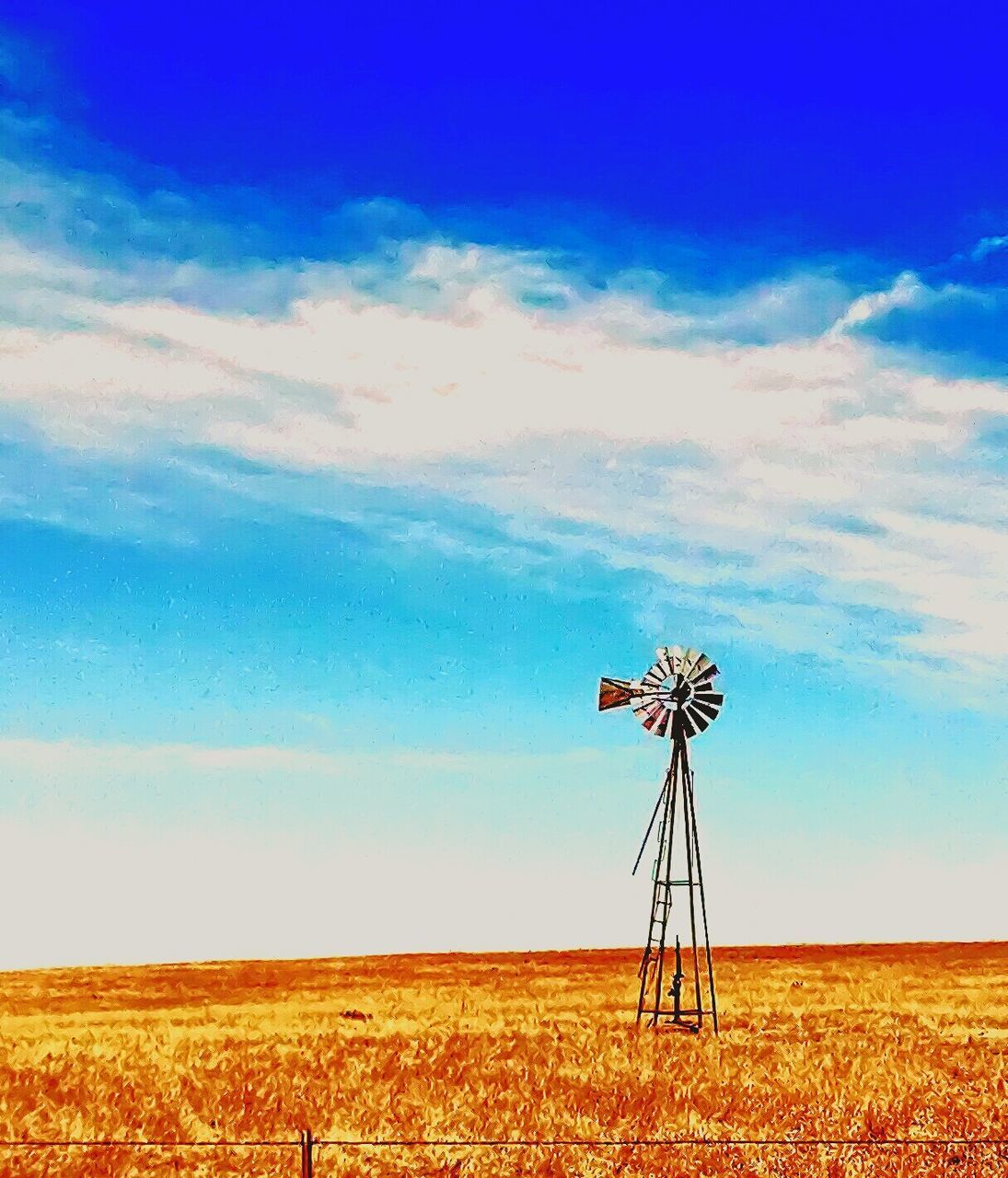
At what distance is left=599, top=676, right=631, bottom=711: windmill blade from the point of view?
35.1 meters

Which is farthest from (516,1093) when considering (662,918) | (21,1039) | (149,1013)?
(149,1013)

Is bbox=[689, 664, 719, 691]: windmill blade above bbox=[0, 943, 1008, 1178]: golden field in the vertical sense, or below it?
above

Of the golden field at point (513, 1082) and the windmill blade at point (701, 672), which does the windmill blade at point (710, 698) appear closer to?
the windmill blade at point (701, 672)

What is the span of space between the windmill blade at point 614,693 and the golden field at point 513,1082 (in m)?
7.15

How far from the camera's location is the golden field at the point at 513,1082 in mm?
19891

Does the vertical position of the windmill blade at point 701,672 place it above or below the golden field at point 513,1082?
above

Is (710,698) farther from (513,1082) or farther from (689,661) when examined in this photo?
(513,1082)

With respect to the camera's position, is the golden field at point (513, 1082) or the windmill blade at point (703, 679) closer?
the golden field at point (513, 1082)

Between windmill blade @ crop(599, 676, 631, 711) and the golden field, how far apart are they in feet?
23.5

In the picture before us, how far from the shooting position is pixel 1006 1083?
2606cm

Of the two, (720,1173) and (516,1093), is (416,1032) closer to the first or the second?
(516,1093)

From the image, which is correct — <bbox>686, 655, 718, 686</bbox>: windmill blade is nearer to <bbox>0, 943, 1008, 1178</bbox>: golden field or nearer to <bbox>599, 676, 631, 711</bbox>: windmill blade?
<bbox>599, 676, 631, 711</bbox>: windmill blade

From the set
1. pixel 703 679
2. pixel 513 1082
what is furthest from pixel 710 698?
pixel 513 1082

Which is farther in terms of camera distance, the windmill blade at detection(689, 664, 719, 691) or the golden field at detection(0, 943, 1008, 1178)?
the windmill blade at detection(689, 664, 719, 691)
